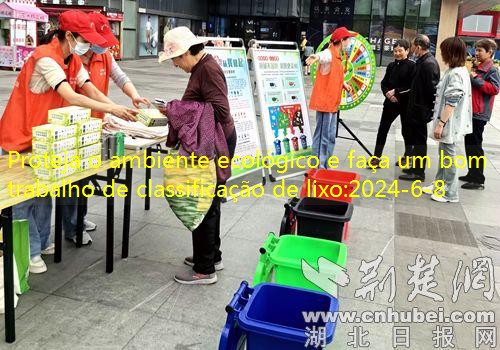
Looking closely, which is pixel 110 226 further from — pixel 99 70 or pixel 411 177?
pixel 411 177

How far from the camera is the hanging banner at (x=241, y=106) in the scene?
17.8 feet

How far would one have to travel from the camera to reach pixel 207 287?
3.52m

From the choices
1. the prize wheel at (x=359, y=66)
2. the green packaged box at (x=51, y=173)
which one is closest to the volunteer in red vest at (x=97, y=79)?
the green packaged box at (x=51, y=173)

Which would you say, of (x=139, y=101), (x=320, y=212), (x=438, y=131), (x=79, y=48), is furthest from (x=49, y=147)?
(x=438, y=131)

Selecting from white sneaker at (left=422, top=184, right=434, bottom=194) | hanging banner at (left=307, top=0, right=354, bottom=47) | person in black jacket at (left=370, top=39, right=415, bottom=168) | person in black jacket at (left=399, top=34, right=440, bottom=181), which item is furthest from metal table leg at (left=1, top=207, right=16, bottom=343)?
hanging banner at (left=307, top=0, right=354, bottom=47)

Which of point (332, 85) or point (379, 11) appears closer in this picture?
point (332, 85)

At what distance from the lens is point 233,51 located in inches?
215

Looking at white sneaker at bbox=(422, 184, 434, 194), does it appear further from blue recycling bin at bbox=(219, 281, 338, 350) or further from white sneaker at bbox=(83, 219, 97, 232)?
blue recycling bin at bbox=(219, 281, 338, 350)

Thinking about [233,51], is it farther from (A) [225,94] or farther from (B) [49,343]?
(B) [49,343]

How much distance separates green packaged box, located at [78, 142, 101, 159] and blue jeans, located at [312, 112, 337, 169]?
11.8 feet

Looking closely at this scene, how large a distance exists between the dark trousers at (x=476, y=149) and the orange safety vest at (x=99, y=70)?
437 centimetres

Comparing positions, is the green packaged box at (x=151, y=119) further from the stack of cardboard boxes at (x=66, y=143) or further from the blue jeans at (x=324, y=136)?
the blue jeans at (x=324, y=136)

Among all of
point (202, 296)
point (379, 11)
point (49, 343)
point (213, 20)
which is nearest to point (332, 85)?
point (202, 296)

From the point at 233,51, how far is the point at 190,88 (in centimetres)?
231
